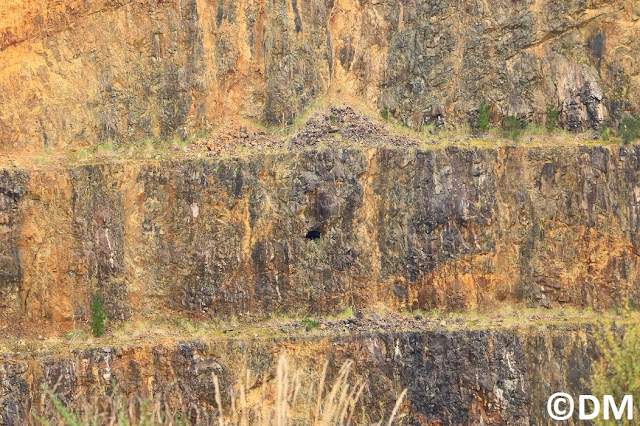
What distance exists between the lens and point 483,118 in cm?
2906

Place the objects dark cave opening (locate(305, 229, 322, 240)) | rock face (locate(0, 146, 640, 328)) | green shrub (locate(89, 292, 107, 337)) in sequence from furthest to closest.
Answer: dark cave opening (locate(305, 229, 322, 240)) < rock face (locate(0, 146, 640, 328)) < green shrub (locate(89, 292, 107, 337))

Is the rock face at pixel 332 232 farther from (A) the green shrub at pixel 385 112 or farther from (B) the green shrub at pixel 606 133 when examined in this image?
(A) the green shrub at pixel 385 112

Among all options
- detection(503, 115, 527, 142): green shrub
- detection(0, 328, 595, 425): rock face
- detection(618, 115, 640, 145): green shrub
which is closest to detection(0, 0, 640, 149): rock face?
detection(503, 115, 527, 142): green shrub

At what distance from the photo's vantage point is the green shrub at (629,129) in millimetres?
27734

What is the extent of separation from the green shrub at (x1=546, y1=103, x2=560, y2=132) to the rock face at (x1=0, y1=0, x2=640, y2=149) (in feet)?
0.61

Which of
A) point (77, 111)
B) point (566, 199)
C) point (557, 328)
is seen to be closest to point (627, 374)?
point (557, 328)

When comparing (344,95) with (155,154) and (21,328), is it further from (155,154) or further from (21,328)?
(21,328)

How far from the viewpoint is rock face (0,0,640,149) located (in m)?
28.7

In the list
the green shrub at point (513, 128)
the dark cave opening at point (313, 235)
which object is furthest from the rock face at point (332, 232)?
the green shrub at point (513, 128)

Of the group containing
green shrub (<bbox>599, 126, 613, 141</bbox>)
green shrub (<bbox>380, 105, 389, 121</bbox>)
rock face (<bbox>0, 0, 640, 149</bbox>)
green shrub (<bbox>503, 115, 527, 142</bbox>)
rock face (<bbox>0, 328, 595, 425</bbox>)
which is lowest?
rock face (<bbox>0, 328, 595, 425</bbox>)

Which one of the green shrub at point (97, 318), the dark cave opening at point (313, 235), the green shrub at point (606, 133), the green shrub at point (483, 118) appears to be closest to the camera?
the green shrub at point (97, 318)

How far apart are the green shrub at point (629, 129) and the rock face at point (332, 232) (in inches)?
16.7

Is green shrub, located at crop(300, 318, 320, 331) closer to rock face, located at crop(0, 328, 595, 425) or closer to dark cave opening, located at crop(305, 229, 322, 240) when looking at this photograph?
rock face, located at crop(0, 328, 595, 425)

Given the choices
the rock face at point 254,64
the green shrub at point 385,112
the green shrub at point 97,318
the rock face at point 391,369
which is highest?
the rock face at point 254,64
